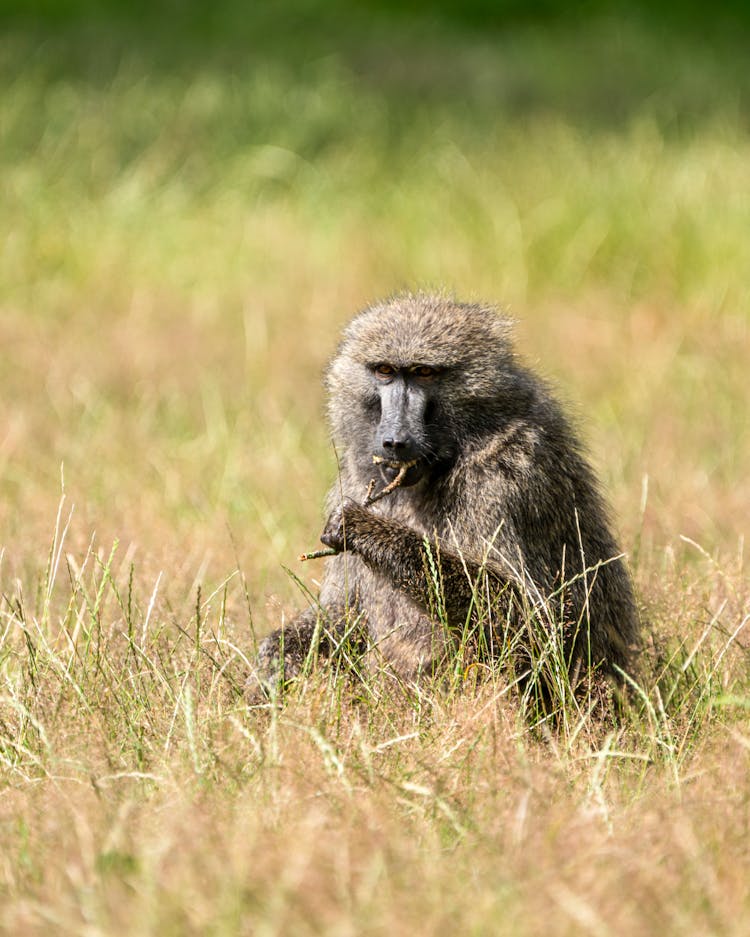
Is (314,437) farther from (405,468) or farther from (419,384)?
(405,468)

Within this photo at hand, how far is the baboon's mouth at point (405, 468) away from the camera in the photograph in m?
3.85

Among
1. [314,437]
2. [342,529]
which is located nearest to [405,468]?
[342,529]

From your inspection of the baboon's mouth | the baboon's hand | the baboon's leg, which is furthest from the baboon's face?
the baboon's leg

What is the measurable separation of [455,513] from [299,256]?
16.6ft

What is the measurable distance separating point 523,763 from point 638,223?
6.01 metres

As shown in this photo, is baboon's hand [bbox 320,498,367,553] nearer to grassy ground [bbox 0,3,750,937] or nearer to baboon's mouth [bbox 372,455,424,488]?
baboon's mouth [bbox 372,455,424,488]

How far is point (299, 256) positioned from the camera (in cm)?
873

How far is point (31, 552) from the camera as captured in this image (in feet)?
15.9

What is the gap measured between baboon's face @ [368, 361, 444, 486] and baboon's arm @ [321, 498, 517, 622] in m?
0.16

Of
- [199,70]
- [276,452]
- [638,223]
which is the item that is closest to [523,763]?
[276,452]

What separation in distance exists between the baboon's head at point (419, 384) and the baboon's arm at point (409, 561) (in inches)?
6.6

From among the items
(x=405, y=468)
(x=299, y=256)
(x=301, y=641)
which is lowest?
(x=301, y=641)

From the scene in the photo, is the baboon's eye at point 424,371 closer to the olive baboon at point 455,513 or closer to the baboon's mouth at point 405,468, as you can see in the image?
the olive baboon at point 455,513

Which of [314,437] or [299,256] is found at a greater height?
[299,256]
